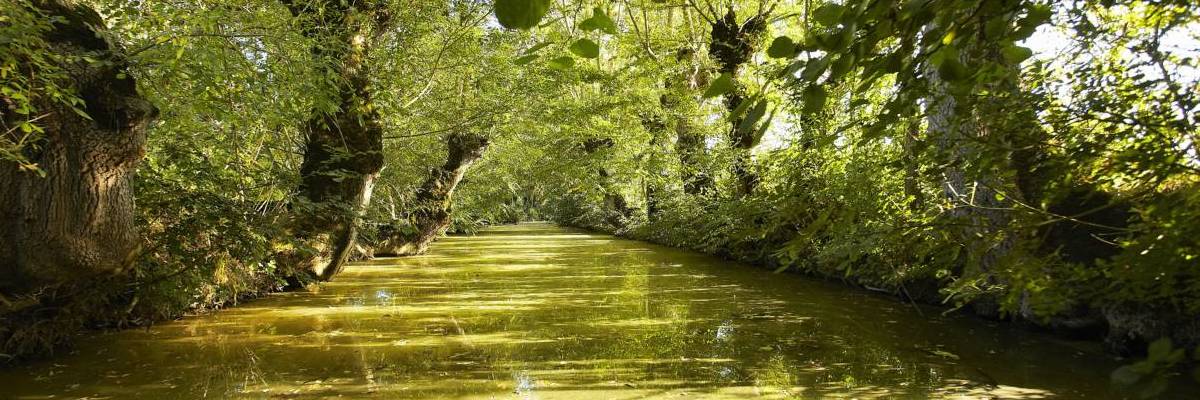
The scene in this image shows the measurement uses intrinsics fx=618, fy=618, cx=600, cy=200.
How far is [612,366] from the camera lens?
14.5 ft

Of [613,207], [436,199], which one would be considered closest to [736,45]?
[436,199]

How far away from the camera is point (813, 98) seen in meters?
0.93

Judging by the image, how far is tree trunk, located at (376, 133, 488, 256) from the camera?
47.8 feet

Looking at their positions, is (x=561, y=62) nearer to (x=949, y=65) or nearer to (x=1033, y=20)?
(x=949, y=65)

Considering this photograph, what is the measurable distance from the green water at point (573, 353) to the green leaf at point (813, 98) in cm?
310

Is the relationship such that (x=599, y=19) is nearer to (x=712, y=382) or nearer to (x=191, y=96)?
(x=712, y=382)

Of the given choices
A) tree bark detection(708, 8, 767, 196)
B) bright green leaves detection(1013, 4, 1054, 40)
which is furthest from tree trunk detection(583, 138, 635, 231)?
bright green leaves detection(1013, 4, 1054, 40)

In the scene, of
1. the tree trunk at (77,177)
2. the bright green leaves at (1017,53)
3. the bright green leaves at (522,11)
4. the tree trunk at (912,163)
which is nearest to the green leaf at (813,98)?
the bright green leaves at (1017,53)

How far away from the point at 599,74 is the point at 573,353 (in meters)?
3.14

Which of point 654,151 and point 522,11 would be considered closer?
point 522,11

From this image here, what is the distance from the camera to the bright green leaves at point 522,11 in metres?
0.74

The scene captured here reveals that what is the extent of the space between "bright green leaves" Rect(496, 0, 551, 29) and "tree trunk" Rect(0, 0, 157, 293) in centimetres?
435

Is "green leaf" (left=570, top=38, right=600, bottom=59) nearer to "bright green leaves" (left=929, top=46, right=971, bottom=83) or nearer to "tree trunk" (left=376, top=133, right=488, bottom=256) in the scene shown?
"bright green leaves" (left=929, top=46, right=971, bottom=83)

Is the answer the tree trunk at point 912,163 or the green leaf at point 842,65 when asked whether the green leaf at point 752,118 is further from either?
the tree trunk at point 912,163
